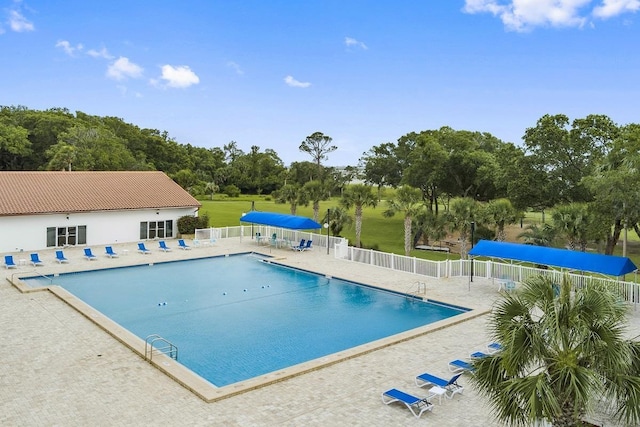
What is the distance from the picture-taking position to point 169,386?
1030 centimetres

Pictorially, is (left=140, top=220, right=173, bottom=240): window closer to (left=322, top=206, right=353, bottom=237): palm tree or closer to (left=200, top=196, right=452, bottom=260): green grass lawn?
(left=200, top=196, right=452, bottom=260): green grass lawn

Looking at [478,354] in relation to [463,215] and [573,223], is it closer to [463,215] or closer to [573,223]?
[573,223]

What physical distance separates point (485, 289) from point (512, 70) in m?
22.1

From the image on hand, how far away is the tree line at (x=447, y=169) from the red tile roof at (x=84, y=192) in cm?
898

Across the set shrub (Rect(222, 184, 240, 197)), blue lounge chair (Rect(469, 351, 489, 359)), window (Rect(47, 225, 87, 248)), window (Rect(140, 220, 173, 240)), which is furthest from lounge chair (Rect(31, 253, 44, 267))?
shrub (Rect(222, 184, 240, 197))

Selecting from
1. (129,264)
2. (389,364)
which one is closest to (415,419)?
(389,364)

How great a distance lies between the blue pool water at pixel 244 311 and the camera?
13297 mm

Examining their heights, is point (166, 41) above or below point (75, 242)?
above

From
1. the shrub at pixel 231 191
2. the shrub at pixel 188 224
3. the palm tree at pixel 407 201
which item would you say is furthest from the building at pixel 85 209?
the shrub at pixel 231 191

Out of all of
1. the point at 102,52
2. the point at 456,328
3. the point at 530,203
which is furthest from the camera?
the point at 102,52

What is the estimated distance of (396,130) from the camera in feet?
201

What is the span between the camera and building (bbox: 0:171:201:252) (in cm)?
2736

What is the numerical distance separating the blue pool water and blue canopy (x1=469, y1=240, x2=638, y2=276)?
11.9ft

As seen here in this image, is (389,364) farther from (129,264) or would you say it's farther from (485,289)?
(129,264)
